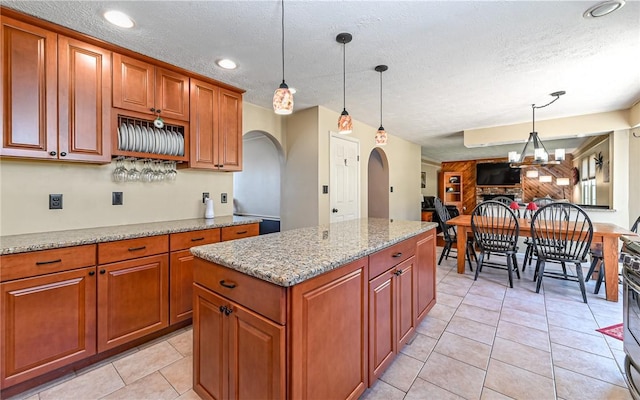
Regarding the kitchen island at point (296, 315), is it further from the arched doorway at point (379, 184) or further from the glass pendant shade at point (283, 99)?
the arched doorway at point (379, 184)

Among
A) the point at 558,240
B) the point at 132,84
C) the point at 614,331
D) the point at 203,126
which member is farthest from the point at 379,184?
the point at 132,84

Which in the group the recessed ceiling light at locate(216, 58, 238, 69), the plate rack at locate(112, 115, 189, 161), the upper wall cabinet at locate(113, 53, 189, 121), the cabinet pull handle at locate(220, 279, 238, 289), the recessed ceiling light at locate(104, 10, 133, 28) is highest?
the recessed ceiling light at locate(216, 58, 238, 69)

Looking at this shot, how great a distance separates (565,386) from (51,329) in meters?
3.16

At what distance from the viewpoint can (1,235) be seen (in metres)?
1.95

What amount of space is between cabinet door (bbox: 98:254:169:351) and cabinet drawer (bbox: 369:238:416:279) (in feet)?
5.47

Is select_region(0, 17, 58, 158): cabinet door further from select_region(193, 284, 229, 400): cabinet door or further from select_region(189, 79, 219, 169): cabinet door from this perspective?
select_region(193, 284, 229, 400): cabinet door

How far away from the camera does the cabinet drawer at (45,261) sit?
5.16 ft

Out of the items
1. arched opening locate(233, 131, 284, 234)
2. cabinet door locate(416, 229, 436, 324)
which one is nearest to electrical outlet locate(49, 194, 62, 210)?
cabinet door locate(416, 229, 436, 324)

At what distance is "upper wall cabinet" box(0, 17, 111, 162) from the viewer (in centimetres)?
181

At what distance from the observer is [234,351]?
4.16ft

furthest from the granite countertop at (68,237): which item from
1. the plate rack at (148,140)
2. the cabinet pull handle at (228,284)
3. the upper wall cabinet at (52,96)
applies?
the cabinet pull handle at (228,284)

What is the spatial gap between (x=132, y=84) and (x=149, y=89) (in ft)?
0.43

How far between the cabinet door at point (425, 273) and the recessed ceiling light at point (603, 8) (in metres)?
1.85

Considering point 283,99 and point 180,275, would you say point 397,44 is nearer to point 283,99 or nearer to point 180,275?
point 283,99
